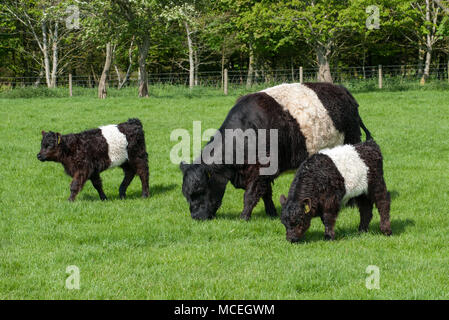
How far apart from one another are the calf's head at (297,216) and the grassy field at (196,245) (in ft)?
0.53

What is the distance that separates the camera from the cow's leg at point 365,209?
7.67 meters

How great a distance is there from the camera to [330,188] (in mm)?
7152

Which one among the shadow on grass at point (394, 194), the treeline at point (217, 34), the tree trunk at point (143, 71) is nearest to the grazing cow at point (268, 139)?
the shadow on grass at point (394, 194)

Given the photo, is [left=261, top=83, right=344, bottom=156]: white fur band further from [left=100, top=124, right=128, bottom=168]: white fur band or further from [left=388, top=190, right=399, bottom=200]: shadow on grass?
[left=100, top=124, right=128, bottom=168]: white fur band

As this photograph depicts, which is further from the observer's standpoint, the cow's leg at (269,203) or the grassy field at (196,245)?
the cow's leg at (269,203)

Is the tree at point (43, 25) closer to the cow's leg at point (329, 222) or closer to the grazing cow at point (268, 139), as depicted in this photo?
the grazing cow at point (268, 139)

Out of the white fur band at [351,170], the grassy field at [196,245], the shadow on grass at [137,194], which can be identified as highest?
the white fur band at [351,170]

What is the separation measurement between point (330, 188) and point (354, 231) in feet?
3.45

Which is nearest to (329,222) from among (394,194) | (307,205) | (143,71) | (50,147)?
(307,205)

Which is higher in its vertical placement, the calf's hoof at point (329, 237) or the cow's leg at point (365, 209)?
the cow's leg at point (365, 209)

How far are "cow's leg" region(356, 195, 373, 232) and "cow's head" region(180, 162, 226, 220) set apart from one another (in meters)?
2.11
